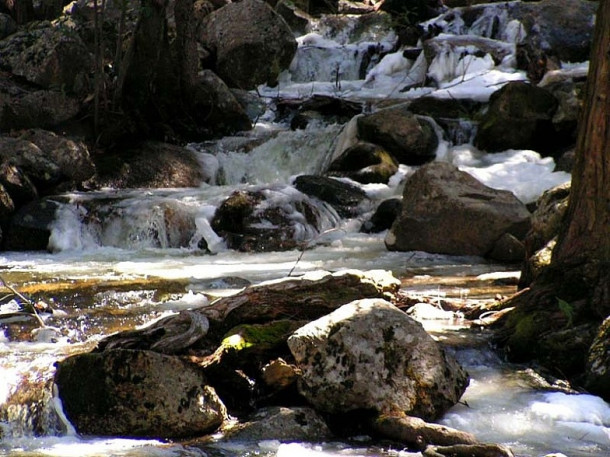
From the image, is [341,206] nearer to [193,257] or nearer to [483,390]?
[193,257]

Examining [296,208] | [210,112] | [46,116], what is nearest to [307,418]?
[296,208]

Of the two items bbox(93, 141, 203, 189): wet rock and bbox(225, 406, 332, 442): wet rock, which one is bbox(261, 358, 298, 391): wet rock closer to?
bbox(225, 406, 332, 442): wet rock

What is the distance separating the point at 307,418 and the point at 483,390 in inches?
44.7

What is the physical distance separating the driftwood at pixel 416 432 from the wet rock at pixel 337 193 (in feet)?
24.6

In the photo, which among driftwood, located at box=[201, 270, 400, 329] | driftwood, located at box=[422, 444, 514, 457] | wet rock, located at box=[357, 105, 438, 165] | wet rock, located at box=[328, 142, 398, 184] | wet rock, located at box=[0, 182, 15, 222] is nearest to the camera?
driftwood, located at box=[422, 444, 514, 457]

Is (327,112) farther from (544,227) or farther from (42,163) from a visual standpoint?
(544,227)

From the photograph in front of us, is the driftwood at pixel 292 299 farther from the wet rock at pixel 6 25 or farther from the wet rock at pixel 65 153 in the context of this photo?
the wet rock at pixel 6 25

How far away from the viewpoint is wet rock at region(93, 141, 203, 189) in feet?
43.3

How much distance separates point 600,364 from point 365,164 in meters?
8.41

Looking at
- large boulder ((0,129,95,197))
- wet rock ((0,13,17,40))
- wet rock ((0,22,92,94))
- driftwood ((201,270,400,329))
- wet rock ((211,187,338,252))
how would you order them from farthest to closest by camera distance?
wet rock ((0,13,17,40)) → wet rock ((0,22,92,94)) → large boulder ((0,129,95,197)) → wet rock ((211,187,338,252)) → driftwood ((201,270,400,329))

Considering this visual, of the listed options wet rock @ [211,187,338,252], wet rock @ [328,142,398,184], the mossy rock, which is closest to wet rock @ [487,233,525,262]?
wet rock @ [211,187,338,252]

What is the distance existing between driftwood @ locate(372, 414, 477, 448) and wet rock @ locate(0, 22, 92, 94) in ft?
36.3

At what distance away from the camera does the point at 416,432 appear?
4.17m

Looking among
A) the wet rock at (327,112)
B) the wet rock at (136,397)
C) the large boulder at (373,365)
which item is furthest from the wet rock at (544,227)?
the wet rock at (327,112)
